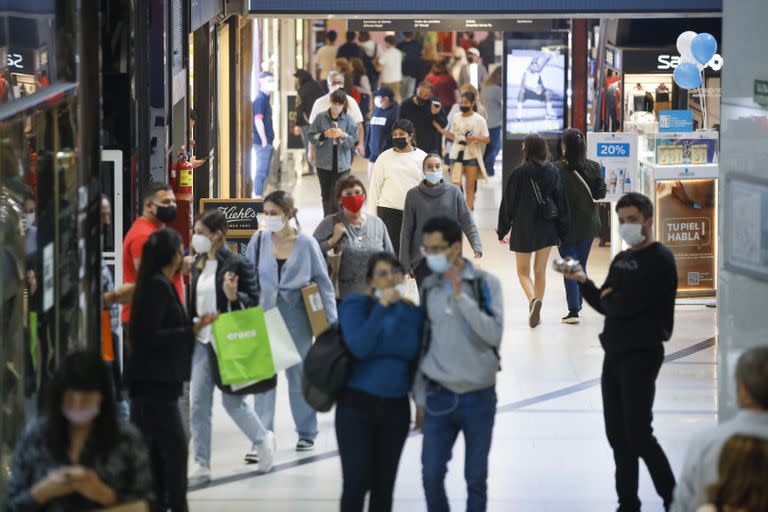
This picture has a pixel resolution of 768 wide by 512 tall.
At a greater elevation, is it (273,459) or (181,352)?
(181,352)

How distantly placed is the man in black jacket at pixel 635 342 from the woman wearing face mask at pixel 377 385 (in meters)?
1.14

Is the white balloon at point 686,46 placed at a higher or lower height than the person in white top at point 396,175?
higher

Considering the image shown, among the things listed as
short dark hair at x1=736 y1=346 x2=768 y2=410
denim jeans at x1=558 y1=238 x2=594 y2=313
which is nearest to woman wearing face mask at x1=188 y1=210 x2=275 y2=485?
short dark hair at x1=736 y1=346 x2=768 y2=410

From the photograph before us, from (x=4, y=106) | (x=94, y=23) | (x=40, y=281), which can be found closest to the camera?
(x=4, y=106)

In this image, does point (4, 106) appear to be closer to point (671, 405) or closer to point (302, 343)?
point (302, 343)

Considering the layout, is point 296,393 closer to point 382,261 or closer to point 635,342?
point 635,342

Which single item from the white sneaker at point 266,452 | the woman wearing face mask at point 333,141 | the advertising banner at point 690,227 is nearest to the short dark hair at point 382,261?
the white sneaker at point 266,452

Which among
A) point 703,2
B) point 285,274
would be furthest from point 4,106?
point 703,2

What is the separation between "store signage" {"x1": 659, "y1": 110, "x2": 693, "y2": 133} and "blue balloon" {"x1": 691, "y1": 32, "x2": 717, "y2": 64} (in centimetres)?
68

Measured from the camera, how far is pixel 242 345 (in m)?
7.82

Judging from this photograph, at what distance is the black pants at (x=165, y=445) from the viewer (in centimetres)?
686

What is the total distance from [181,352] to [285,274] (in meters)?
1.73

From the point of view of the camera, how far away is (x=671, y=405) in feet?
32.2

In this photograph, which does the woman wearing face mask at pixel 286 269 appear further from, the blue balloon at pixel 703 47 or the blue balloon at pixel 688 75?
the blue balloon at pixel 703 47
